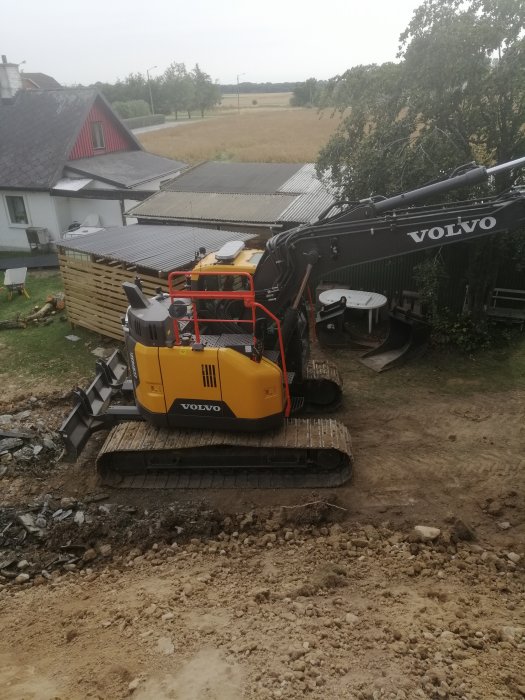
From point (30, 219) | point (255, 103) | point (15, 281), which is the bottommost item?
point (15, 281)

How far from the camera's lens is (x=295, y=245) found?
8133 mm

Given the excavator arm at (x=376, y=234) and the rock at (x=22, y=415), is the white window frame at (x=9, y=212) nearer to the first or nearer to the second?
the rock at (x=22, y=415)

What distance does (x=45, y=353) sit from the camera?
13.1 meters

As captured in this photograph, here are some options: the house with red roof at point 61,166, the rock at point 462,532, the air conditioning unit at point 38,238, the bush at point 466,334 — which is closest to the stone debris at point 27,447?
the rock at point 462,532

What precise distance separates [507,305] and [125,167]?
684 inches

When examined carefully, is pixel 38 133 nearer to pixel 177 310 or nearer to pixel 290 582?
pixel 177 310

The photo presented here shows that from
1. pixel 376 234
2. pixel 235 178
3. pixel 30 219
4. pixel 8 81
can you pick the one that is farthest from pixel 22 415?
pixel 8 81

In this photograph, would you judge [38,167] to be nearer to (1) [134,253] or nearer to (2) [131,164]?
(2) [131,164]

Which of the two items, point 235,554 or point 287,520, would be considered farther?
point 287,520

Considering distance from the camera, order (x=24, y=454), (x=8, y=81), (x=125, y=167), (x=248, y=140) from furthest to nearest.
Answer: (x=248, y=140) < (x=8, y=81) < (x=125, y=167) < (x=24, y=454)

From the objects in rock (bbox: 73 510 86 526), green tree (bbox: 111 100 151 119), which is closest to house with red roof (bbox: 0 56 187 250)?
rock (bbox: 73 510 86 526)

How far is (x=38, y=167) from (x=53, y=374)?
13.4m

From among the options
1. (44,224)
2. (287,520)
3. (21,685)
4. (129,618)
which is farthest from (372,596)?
(44,224)

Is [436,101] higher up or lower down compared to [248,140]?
higher up
